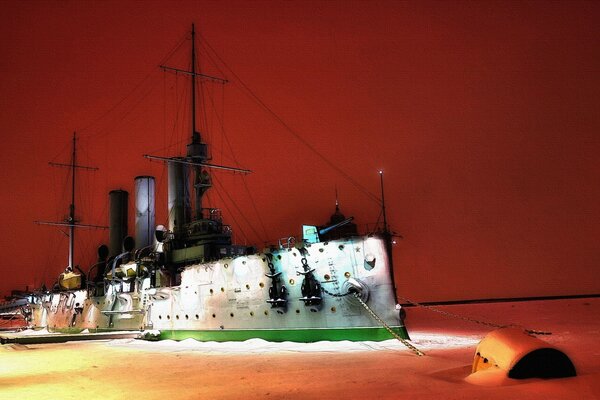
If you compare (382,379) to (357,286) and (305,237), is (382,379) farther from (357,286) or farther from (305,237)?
(305,237)

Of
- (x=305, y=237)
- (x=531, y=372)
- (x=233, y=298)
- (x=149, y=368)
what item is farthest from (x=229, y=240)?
(x=531, y=372)

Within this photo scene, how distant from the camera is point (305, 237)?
17.4m

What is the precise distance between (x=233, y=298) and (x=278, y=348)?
157 inches

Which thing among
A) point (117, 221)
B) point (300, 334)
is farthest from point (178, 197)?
point (300, 334)

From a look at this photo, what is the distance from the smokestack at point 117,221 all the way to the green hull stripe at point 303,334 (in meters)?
15.8

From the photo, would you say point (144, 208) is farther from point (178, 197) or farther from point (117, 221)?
point (178, 197)

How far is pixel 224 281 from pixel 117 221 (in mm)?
17717

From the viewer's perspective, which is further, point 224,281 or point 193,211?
point 193,211

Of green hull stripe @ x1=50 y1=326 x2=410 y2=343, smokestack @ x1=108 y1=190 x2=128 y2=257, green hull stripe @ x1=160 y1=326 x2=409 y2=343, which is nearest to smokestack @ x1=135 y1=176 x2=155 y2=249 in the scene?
smokestack @ x1=108 y1=190 x2=128 y2=257

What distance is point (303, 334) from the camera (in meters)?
16.5

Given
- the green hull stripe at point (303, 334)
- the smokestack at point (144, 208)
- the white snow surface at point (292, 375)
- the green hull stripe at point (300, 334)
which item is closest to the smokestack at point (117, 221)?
the smokestack at point (144, 208)

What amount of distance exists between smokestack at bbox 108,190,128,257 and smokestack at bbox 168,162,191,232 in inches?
368

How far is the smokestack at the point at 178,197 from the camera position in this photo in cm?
2578

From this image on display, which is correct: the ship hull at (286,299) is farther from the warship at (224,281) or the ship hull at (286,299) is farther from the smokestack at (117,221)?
the smokestack at (117,221)
